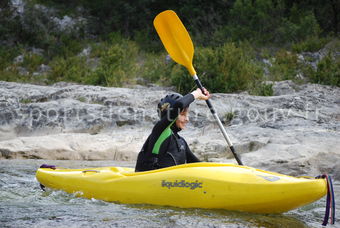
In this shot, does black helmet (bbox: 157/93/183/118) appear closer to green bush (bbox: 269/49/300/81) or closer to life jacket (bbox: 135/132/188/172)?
life jacket (bbox: 135/132/188/172)

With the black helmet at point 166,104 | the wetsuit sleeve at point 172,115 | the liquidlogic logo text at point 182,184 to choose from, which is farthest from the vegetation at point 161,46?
the liquidlogic logo text at point 182,184

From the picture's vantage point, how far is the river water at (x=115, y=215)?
2682 mm

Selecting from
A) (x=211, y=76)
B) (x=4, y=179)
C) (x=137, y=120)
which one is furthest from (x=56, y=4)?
(x=4, y=179)

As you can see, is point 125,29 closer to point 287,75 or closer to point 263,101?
point 287,75

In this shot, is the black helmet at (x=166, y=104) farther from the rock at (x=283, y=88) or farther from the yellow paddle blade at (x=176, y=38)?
the rock at (x=283, y=88)

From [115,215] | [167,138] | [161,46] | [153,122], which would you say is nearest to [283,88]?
[153,122]

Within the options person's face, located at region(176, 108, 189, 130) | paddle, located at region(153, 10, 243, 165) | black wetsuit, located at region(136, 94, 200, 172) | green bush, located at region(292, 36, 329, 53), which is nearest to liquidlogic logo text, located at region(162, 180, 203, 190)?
black wetsuit, located at region(136, 94, 200, 172)

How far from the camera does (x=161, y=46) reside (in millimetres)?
13922

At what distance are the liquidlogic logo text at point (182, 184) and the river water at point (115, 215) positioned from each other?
0.52 ft

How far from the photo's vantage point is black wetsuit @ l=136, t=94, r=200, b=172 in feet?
10.6

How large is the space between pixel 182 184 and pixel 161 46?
11190 mm

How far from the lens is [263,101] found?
739 cm

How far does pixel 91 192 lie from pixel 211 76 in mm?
5443

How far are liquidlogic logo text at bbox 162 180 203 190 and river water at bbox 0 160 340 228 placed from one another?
157 millimetres
